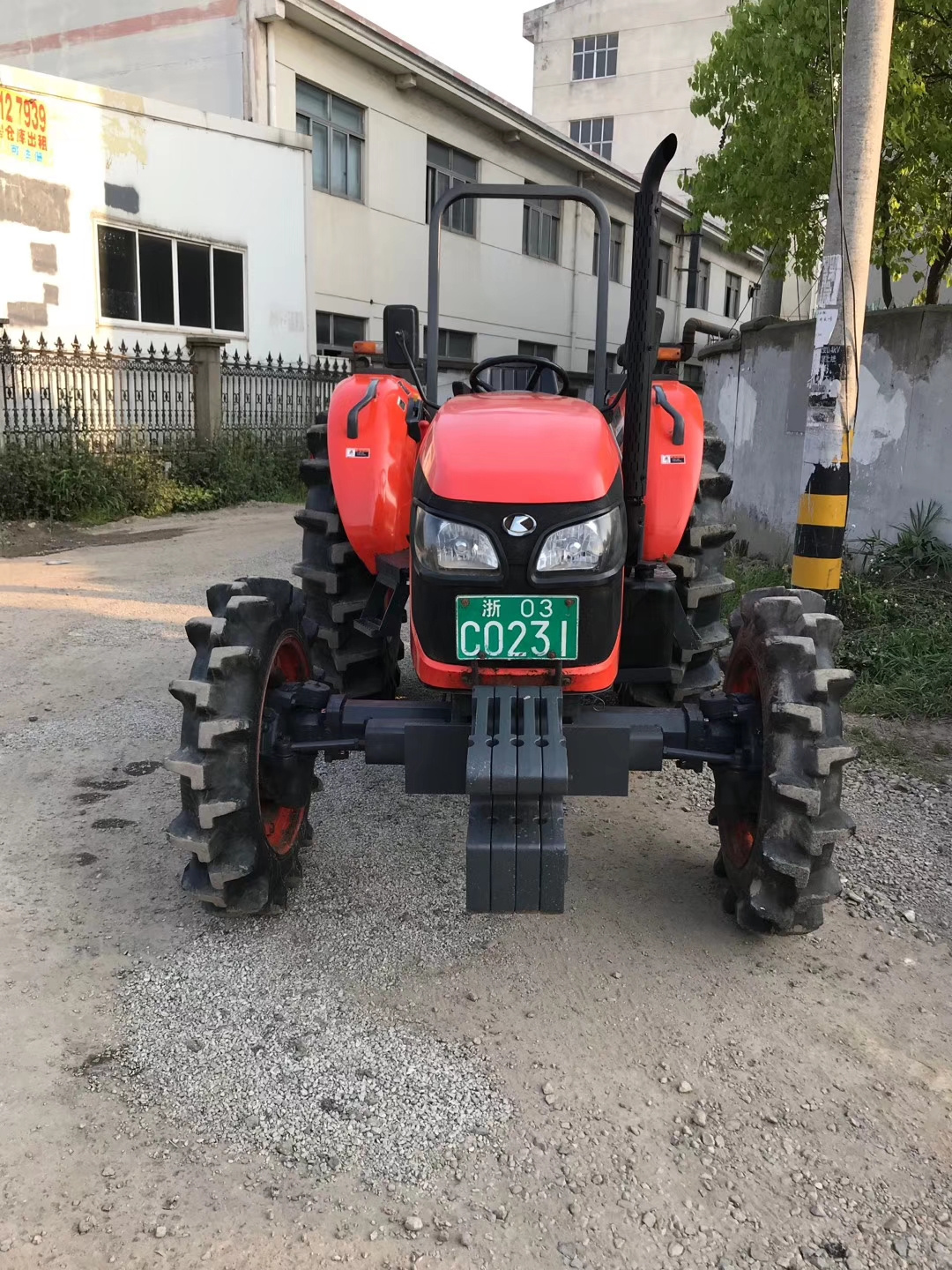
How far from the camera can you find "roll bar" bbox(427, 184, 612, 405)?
361 cm

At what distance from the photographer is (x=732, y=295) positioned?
35.0 metres

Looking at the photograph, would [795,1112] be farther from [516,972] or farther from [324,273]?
[324,273]

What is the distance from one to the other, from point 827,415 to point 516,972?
423cm

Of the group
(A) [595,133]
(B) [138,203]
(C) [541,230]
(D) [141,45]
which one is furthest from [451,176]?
(A) [595,133]

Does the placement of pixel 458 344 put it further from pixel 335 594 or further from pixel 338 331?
pixel 335 594

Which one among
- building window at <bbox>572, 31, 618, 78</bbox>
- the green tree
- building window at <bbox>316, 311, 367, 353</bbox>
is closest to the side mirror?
the green tree

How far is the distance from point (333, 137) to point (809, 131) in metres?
10.4

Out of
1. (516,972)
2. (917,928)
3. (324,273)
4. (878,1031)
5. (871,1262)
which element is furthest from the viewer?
(324,273)

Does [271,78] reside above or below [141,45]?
below

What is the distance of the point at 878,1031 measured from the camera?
2803 mm

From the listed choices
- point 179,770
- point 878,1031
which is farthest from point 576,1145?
→ point 179,770

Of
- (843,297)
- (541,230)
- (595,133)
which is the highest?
(595,133)

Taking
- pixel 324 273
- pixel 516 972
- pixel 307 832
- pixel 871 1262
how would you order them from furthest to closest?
1. pixel 324 273
2. pixel 307 832
3. pixel 516 972
4. pixel 871 1262

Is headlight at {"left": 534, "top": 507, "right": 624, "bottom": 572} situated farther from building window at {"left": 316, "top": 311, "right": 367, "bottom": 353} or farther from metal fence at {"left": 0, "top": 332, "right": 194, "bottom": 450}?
building window at {"left": 316, "top": 311, "right": 367, "bottom": 353}
